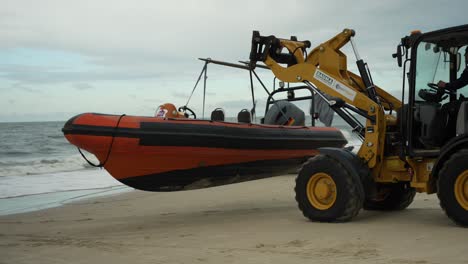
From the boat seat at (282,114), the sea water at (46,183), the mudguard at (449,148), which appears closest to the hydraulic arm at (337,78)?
the mudguard at (449,148)

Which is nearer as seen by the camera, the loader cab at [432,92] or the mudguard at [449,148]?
the mudguard at [449,148]

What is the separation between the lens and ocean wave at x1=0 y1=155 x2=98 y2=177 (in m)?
18.0

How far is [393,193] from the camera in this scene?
7684 millimetres

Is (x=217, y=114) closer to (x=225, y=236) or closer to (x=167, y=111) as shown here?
(x=167, y=111)

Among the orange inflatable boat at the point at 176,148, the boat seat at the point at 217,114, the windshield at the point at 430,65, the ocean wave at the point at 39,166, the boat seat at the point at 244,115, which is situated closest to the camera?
the windshield at the point at 430,65

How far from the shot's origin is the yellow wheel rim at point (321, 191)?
22.1ft

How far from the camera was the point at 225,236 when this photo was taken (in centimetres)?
622

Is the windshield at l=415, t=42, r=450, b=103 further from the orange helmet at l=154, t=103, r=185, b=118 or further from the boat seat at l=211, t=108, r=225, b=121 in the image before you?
the orange helmet at l=154, t=103, r=185, b=118

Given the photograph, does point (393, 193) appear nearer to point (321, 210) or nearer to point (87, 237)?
point (321, 210)

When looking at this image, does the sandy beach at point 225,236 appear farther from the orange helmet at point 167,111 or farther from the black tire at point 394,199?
the orange helmet at point 167,111

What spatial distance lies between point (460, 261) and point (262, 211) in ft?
13.7

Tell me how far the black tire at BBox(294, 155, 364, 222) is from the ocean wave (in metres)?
12.3

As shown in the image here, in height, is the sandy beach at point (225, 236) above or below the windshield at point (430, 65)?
below

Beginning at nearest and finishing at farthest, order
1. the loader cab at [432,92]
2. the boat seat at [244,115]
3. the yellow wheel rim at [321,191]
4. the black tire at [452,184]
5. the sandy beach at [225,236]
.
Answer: the sandy beach at [225,236], the black tire at [452,184], the loader cab at [432,92], the yellow wheel rim at [321,191], the boat seat at [244,115]
